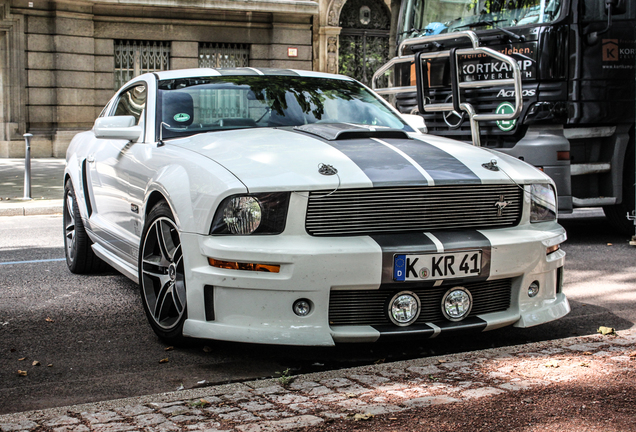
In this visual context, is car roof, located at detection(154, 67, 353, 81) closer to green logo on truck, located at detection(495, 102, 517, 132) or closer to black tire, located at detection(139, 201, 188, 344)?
black tire, located at detection(139, 201, 188, 344)

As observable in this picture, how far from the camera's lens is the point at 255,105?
16.6 ft

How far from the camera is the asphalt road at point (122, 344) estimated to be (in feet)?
12.2

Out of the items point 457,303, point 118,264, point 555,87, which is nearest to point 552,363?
point 457,303

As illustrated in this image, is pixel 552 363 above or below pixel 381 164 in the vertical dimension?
below

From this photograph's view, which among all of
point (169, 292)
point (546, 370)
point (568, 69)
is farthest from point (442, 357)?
point (568, 69)

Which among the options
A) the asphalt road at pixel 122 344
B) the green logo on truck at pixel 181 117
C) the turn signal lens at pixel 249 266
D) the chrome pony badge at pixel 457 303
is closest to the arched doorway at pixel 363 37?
the asphalt road at pixel 122 344

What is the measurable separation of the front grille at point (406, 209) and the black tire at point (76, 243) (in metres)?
3.17

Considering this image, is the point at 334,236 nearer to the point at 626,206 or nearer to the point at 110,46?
the point at 626,206

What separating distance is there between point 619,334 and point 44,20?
18.3 m

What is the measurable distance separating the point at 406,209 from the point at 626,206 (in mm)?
5192

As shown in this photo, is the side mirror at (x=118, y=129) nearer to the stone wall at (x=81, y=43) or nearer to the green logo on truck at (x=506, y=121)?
the green logo on truck at (x=506, y=121)

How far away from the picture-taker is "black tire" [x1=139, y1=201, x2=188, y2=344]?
411cm

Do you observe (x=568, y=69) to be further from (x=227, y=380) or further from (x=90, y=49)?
(x=90, y=49)

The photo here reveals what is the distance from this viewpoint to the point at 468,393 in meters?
3.29
